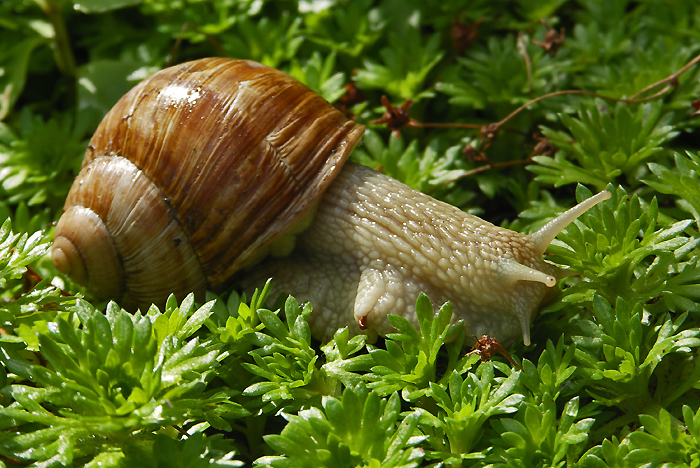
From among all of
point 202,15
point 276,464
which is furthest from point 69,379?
point 202,15

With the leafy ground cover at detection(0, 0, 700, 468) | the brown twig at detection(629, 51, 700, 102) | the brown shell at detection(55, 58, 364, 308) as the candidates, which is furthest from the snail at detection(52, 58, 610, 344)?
the brown twig at detection(629, 51, 700, 102)

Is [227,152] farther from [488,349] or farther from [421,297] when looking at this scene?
[488,349]

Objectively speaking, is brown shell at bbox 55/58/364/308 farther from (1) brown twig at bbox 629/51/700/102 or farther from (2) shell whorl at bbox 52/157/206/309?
(1) brown twig at bbox 629/51/700/102

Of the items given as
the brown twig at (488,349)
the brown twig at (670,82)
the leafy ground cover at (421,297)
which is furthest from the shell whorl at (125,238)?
the brown twig at (670,82)

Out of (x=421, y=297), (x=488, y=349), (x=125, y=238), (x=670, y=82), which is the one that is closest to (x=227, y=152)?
(x=125, y=238)

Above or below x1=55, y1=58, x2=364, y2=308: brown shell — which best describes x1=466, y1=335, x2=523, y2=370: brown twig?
below

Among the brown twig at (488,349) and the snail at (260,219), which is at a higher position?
the snail at (260,219)

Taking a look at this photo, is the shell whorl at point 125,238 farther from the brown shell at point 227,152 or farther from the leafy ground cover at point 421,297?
the leafy ground cover at point 421,297
